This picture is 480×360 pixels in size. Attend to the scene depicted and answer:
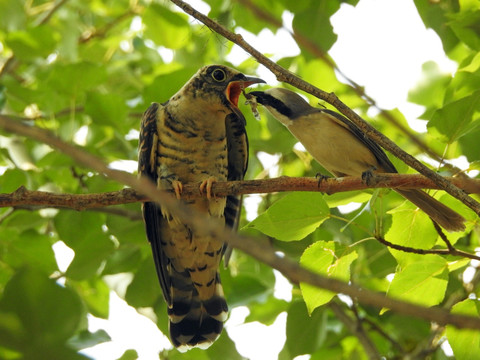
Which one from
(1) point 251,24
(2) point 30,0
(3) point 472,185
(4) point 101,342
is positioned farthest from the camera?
(2) point 30,0

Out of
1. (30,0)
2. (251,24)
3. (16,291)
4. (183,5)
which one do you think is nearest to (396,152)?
(183,5)

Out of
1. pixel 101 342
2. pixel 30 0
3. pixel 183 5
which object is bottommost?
pixel 101 342

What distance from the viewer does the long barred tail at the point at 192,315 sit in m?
4.04

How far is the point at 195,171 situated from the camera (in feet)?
13.3

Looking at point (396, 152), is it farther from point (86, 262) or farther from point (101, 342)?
point (86, 262)

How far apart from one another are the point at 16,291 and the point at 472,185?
113 cm

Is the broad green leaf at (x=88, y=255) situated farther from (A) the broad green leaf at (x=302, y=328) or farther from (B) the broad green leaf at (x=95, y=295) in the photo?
(A) the broad green leaf at (x=302, y=328)

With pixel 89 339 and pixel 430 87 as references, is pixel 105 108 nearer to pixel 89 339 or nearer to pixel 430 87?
pixel 89 339

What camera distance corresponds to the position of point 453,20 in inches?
126

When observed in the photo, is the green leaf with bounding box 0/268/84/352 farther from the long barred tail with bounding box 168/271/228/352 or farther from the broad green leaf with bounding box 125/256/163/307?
the long barred tail with bounding box 168/271/228/352

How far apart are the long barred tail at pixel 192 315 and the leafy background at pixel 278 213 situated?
0.08 meters

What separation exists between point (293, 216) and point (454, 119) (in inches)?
34.3

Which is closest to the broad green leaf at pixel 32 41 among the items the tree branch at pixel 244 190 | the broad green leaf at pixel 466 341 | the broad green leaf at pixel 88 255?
the broad green leaf at pixel 88 255

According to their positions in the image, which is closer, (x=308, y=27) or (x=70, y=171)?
(x=308, y=27)
